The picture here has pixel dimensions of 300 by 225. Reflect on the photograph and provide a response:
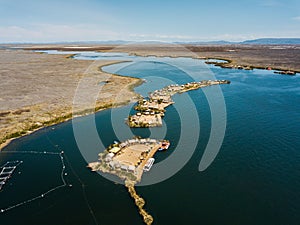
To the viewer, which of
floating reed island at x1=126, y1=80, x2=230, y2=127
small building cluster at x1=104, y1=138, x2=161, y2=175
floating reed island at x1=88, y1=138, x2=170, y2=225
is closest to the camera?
floating reed island at x1=88, y1=138, x2=170, y2=225

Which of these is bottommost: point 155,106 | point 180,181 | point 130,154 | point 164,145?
point 180,181

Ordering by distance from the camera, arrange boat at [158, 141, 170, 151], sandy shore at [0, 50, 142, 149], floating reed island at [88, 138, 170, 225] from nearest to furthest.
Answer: floating reed island at [88, 138, 170, 225] < boat at [158, 141, 170, 151] < sandy shore at [0, 50, 142, 149]

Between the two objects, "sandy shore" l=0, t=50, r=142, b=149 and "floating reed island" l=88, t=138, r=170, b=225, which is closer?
"floating reed island" l=88, t=138, r=170, b=225

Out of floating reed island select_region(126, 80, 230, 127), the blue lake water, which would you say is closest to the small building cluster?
the blue lake water

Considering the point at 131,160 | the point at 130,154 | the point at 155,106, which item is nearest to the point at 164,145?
the point at 130,154

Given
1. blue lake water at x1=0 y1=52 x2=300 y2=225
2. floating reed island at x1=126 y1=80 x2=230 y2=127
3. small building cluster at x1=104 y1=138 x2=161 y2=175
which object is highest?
floating reed island at x1=126 y1=80 x2=230 y2=127

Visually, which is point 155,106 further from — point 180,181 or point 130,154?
point 180,181

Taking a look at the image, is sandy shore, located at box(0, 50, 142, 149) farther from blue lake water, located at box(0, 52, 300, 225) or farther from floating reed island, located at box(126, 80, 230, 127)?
floating reed island, located at box(126, 80, 230, 127)
